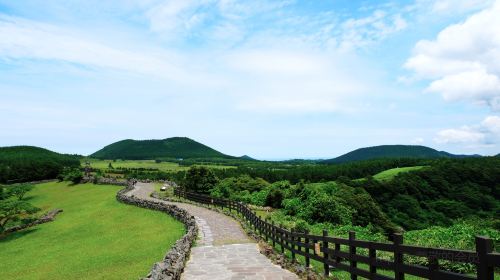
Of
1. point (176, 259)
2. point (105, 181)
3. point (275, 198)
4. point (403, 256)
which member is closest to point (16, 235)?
point (275, 198)

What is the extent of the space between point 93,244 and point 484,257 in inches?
1047

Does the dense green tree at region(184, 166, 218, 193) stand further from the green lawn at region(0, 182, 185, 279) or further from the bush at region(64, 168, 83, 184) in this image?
the bush at region(64, 168, 83, 184)

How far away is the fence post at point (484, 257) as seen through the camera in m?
5.90

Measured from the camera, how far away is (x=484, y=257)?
5953 millimetres

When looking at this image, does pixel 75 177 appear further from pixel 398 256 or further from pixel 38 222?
pixel 398 256

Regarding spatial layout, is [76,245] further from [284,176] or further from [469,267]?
[284,176]

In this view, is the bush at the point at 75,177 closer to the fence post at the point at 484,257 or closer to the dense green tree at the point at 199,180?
the dense green tree at the point at 199,180

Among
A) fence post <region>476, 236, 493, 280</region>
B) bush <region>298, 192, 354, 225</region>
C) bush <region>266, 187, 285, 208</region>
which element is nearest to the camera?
fence post <region>476, 236, 493, 280</region>

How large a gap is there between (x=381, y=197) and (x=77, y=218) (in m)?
57.9

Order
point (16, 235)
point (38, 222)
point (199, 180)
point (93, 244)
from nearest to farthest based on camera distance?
point (93, 244), point (16, 235), point (38, 222), point (199, 180)

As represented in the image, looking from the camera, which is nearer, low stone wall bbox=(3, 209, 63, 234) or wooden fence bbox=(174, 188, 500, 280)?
wooden fence bbox=(174, 188, 500, 280)

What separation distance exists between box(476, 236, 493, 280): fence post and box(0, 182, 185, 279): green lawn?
13.6 metres

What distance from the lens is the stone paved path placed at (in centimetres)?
1284

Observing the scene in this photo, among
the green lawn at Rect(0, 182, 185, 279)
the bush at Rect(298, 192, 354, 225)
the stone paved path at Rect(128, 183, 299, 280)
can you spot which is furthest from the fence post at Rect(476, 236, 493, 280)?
the bush at Rect(298, 192, 354, 225)
